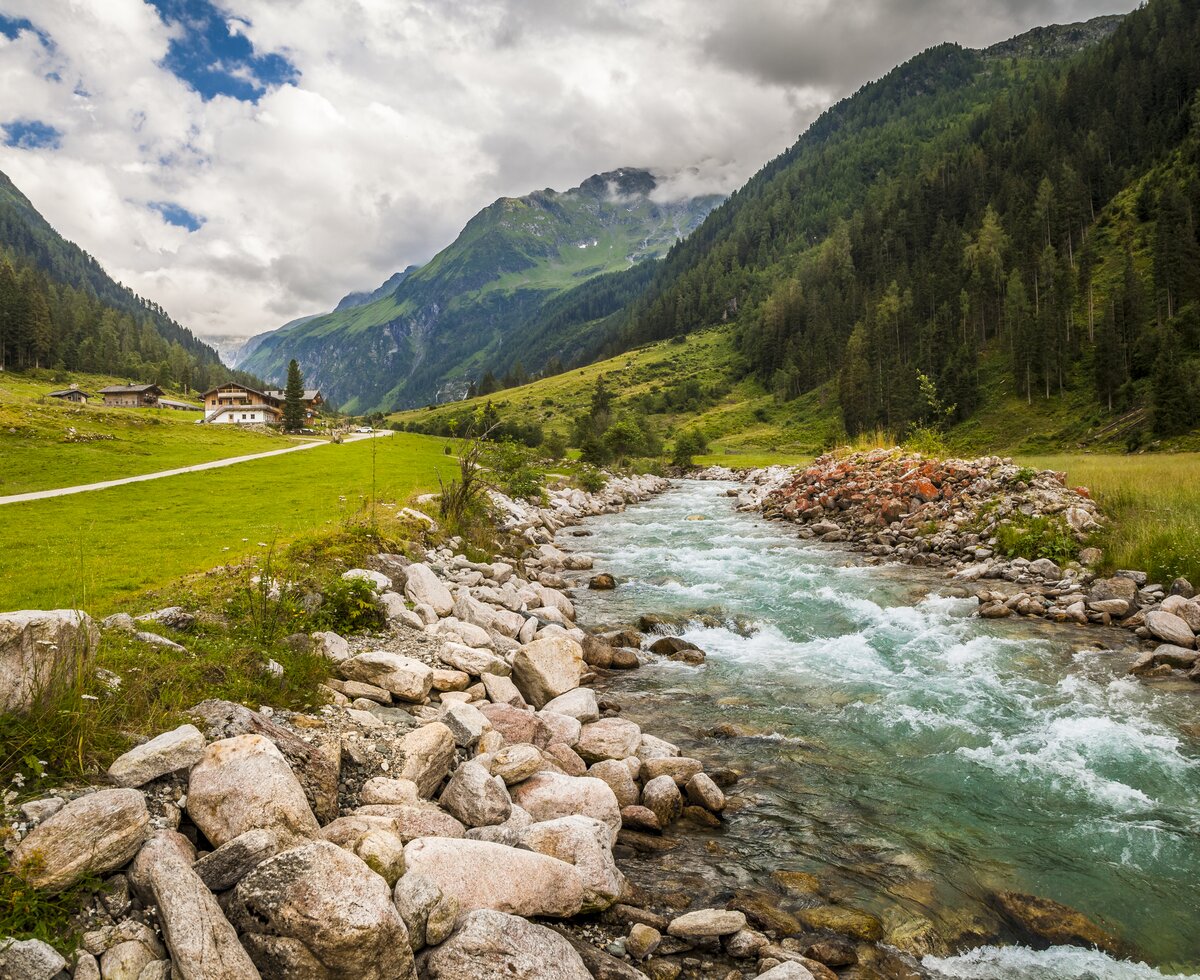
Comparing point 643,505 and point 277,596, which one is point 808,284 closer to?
point 643,505

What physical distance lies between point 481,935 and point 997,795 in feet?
25.7

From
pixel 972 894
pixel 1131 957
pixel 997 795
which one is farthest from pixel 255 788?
pixel 997 795

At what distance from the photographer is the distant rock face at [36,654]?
5.14 meters

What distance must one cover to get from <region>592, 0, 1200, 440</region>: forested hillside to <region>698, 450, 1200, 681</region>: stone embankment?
18.6 meters

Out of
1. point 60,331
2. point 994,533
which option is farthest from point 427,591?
point 60,331

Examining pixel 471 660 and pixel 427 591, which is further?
pixel 427 591

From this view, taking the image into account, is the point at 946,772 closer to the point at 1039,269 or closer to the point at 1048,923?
the point at 1048,923

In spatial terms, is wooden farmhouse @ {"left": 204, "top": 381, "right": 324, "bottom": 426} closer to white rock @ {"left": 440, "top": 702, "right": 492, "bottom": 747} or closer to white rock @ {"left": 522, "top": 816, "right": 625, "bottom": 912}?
white rock @ {"left": 440, "top": 702, "right": 492, "bottom": 747}

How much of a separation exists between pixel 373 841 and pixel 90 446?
1906 inches

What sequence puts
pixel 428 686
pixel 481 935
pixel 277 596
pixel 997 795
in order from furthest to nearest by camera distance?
pixel 277 596 → pixel 428 686 → pixel 997 795 → pixel 481 935

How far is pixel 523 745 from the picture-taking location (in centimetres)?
845

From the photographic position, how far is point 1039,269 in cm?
9394

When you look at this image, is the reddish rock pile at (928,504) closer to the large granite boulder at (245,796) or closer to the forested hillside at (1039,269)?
the forested hillside at (1039,269)

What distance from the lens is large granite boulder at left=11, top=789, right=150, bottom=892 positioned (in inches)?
163
